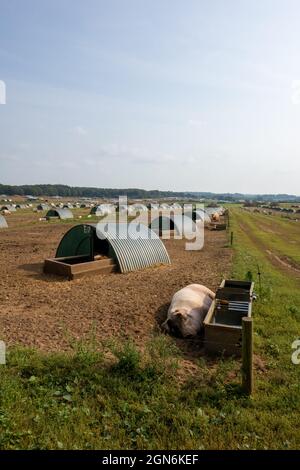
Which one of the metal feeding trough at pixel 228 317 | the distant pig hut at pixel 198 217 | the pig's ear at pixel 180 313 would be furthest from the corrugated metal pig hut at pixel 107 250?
the distant pig hut at pixel 198 217

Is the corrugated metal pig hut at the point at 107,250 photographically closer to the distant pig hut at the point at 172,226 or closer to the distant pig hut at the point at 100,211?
the distant pig hut at the point at 172,226

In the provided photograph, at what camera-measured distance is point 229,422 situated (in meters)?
5.39

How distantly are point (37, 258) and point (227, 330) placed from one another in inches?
568

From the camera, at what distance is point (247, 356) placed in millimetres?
6078

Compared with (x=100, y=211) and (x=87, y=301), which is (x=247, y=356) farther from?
(x=100, y=211)

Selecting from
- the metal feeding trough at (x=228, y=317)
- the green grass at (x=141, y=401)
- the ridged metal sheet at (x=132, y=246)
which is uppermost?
the ridged metal sheet at (x=132, y=246)

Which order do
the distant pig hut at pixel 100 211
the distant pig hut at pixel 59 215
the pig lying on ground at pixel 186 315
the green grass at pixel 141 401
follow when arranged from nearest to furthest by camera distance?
the green grass at pixel 141 401 → the pig lying on ground at pixel 186 315 → the distant pig hut at pixel 59 215 → the distant pig hut at pixel 100 211

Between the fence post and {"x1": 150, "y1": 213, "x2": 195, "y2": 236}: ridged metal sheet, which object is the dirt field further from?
{"x1": 150, "y1": 213, "x2": 195, "y2": 236}: ridged metal sheet

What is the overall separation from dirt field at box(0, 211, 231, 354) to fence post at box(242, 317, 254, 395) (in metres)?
1.90

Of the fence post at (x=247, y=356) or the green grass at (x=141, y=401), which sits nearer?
the green grass at (x=141, y=401)

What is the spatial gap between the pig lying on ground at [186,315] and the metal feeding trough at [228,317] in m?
0.30

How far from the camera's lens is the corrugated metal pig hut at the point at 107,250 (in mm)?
15906

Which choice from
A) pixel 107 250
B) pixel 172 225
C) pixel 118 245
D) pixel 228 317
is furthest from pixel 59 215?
pixel 228 317

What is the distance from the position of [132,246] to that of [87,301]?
6354mm
